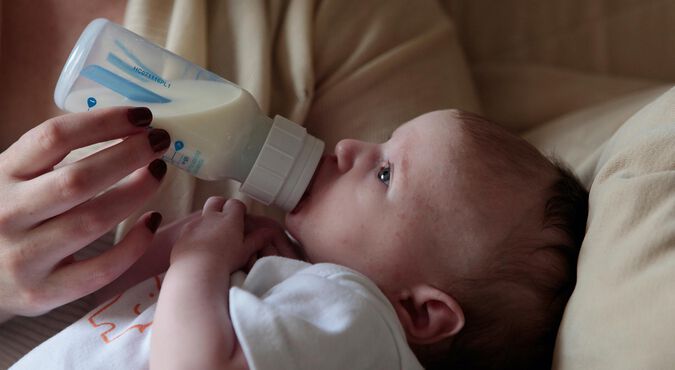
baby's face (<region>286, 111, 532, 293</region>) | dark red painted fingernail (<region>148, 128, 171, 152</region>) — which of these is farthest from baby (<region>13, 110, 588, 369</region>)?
dark red painted fingernail (<region>148, 128, 171, 152</region>)

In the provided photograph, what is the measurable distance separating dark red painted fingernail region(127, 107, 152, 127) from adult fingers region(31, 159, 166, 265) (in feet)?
0.24

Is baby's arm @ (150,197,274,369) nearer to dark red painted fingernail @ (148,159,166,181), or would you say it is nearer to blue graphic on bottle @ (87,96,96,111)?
dark red painted fingernail @ (148,159,166,181)

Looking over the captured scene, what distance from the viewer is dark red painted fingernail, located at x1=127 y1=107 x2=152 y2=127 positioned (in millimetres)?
811

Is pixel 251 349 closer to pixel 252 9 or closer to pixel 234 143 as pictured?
pixel 234 143

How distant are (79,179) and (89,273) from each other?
0.13 metres

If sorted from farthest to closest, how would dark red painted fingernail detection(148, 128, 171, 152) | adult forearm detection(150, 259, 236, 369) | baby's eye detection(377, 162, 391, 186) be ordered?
baby's eye detection(377, 162, 391, 186) → dark red painted fingernail detection(148, 128, 171, 152) → adult forearm detection(150, 259, 236, 369)

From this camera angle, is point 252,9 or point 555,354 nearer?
point 555,354

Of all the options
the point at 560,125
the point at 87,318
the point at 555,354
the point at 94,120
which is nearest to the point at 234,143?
the point at 94,120

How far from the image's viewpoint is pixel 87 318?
3.02 ft

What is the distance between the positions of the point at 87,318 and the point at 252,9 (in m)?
0.54

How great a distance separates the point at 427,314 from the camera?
917 mm

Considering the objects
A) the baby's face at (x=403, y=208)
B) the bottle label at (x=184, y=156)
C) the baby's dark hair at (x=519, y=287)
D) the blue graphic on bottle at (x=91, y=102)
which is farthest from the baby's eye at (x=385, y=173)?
the blue graphic on bottle at (x=91, y=102)

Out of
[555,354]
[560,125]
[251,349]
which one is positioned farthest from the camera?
[560,125]

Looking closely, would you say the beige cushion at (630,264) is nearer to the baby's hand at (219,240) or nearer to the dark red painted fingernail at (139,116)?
the baby's hand at (219,240)
